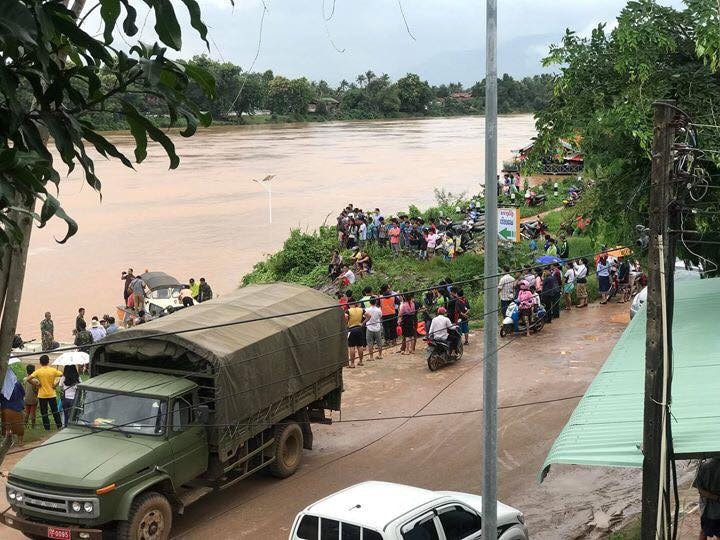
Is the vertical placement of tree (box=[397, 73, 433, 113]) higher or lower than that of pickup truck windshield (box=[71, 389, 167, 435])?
higher

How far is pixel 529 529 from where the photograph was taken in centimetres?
1103

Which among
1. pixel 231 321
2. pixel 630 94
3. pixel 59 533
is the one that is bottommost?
pixel 59 533

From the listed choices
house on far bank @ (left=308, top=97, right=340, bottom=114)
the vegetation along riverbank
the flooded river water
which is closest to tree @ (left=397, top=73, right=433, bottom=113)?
the vegetation along riverbank

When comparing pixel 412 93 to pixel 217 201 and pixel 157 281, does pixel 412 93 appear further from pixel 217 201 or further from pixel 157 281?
pixel 157 281

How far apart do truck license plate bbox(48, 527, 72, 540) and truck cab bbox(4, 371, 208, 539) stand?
0.04 ft

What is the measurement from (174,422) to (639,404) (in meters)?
5.36

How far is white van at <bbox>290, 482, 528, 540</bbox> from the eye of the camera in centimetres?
830

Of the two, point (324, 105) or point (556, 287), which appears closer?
point (556, 287)

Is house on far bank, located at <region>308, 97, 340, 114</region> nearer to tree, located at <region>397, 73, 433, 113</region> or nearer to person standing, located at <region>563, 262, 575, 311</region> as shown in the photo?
tree, located at <region>397, 73, 433, 113</region>

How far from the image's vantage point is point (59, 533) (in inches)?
402

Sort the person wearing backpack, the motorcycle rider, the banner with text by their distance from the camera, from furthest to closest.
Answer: the banner with text < the person wearing backpack < the motorcycle rider

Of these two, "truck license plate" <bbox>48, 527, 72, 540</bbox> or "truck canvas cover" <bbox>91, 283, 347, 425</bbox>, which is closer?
"truck license plate" <bbox>48, 527, 72, 540</bbox>

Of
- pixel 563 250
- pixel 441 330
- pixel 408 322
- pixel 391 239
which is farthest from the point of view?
pixel 391 239

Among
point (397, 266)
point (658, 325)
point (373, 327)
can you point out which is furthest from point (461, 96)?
point (658, 325)
